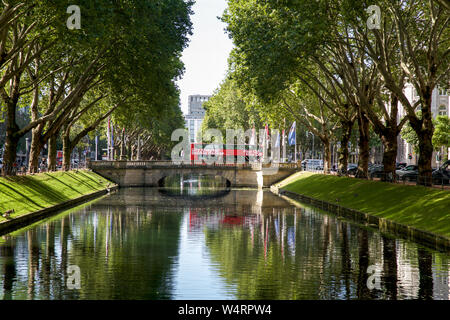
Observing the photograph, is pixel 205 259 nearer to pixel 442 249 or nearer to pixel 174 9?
pixel 442 249

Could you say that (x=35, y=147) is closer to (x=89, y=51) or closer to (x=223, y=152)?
(x=89, y=51)

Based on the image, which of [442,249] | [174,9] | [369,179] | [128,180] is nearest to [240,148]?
[128,180]

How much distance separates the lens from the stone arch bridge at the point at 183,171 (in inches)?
3776

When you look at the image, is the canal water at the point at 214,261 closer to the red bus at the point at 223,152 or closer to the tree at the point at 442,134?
the tree at the point at 442,134

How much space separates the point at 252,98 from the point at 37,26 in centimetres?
3249

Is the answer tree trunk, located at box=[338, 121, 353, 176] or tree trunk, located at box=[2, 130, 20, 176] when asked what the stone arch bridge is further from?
tree trunk, located at box=[2, 130, 20, 176]

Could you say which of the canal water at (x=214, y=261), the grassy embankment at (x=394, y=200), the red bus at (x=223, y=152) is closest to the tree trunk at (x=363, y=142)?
the grassy embankment at (x=394, y=200)

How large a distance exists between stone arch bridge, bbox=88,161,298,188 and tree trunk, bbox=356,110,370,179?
3701 centimetres

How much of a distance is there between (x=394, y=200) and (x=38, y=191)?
2644cm

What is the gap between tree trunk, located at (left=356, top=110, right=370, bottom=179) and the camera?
182ft

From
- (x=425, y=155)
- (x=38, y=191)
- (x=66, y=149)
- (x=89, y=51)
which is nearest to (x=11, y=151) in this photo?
(x=38, y=191)

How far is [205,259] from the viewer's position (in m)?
26.3

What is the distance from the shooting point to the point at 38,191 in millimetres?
48219

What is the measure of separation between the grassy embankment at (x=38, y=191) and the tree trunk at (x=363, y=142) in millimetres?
26449
